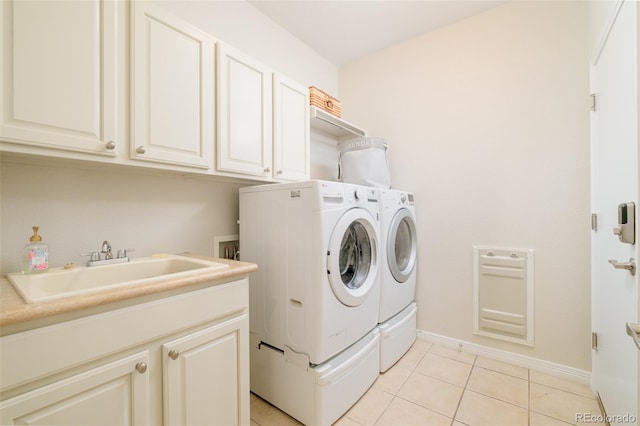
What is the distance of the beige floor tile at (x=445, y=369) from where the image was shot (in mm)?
1812

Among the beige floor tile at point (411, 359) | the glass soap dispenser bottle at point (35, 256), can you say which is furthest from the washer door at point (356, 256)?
the glass soap dispenser bottle at point (35, 256)

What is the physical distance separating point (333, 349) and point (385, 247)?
2.60ft

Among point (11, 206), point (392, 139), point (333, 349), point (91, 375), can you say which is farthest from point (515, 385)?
point (11, 206)

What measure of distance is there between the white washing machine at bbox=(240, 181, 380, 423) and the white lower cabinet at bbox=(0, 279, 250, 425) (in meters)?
0.30

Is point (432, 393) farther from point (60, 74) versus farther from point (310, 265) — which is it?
point (60, 74)

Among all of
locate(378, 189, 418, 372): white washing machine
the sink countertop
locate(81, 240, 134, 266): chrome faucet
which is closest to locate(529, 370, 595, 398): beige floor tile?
locate(378, 189, 418, 372): white washing machine

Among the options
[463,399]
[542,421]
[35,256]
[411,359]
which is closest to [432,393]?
[463,399]

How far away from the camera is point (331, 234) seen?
1.41 metres

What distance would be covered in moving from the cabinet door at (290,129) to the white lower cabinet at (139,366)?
2.90 ft

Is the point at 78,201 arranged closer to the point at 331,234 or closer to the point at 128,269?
the point at 128,269

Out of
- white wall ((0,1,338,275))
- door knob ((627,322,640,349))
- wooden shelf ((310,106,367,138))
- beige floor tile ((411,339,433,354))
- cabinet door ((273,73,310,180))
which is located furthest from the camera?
beige floor tile ((411,339,433,354))

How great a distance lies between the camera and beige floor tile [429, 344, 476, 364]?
2061 mm

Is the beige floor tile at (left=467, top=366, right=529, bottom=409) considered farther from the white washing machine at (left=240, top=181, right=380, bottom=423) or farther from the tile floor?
the white washing machine at (left=240, top=181, right=380, bottom=423)

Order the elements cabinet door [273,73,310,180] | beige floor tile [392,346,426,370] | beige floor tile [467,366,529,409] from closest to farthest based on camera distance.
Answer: beige floor tile [467,366,529,409] < cabinet door [273,73,310,180] < beige floor tile [392,346,426,370]
